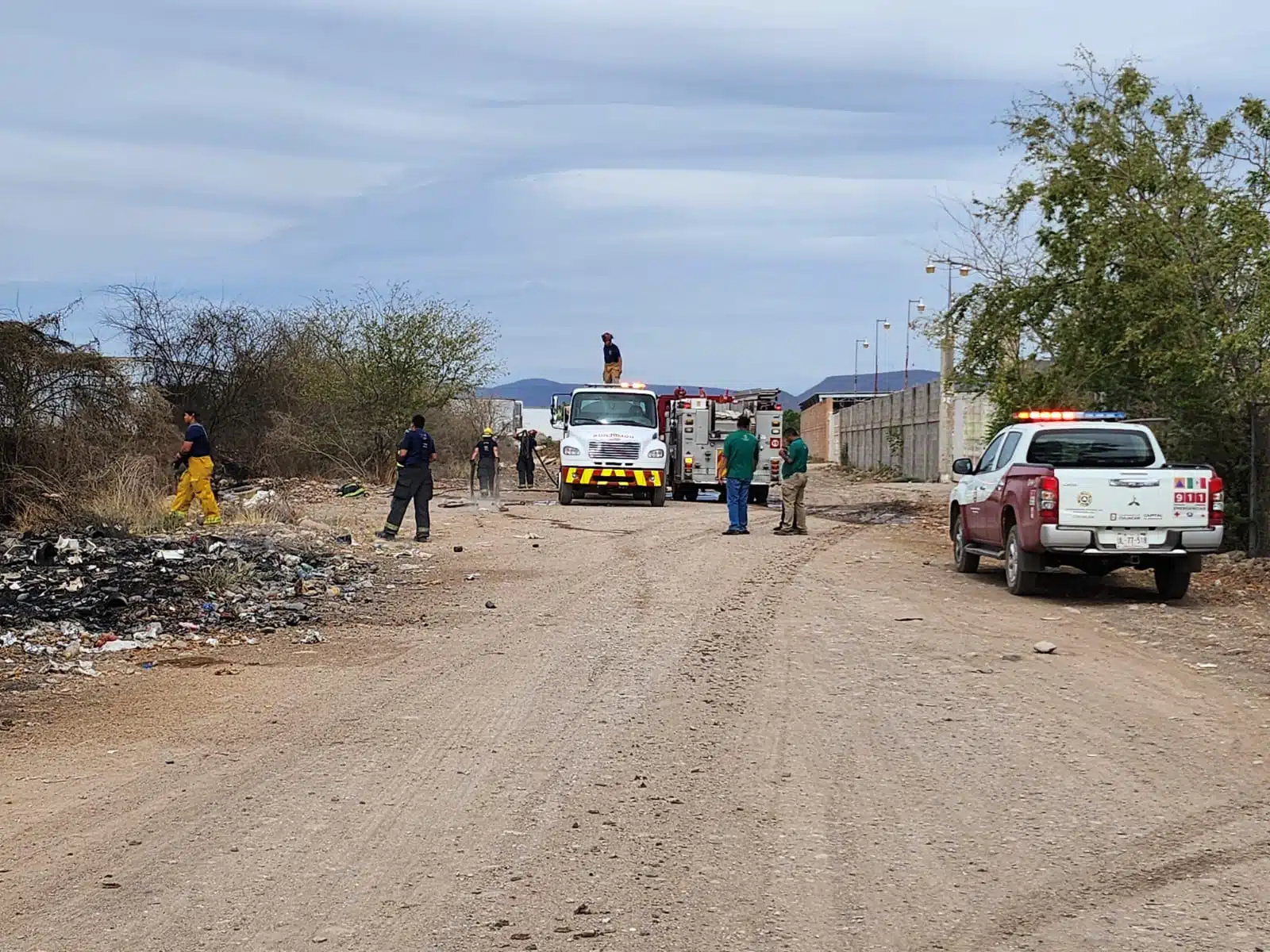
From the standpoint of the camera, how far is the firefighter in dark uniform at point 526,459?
38906 millimetres

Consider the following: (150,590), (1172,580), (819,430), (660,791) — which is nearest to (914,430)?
(1172,580)

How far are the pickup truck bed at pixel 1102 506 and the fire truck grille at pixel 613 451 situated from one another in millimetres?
14814

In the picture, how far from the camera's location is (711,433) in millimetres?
32062

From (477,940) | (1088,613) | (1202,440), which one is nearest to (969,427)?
(1202,440)

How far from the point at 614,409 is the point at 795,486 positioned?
9056 millimetres

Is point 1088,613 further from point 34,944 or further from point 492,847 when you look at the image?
point 34,944

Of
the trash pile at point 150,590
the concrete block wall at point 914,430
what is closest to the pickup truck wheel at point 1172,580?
the trash pile at point 150,590

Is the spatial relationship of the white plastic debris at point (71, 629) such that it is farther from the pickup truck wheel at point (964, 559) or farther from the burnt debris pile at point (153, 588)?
the pickup truck wheel at point (964, 559)

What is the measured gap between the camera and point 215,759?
766 cm

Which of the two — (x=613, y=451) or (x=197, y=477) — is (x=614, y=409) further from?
(x=197, y=477)

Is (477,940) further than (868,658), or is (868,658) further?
(868,658)

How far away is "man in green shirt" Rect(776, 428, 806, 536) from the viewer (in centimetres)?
2238

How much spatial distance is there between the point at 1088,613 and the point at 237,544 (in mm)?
A: 10155

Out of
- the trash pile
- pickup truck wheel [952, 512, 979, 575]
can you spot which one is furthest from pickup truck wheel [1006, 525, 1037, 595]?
the trash pile
